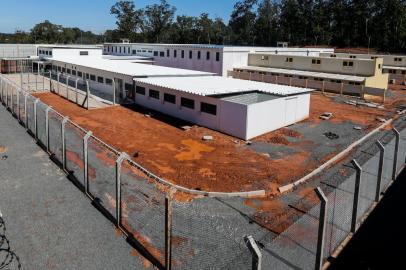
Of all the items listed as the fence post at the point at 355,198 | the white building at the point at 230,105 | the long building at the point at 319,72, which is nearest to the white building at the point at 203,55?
the long building at the point at 319,72

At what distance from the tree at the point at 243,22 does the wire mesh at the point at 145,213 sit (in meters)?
109

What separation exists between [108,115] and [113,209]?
19.0 metres

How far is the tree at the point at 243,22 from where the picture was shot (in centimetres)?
11981

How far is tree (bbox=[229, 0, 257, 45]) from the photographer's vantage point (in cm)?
11981

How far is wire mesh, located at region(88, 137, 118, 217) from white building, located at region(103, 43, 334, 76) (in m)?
34.0

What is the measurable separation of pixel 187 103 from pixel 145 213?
55.5 feet

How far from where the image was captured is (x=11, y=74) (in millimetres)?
57750

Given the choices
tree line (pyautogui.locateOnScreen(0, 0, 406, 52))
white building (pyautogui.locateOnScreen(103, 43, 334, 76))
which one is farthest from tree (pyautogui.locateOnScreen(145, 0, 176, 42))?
white building (pyautogui.locateOnScreen(103, 43, 334, 76))

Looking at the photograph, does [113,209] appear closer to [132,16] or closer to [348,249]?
[348,249]

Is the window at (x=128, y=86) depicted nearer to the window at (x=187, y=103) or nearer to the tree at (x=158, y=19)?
the window at (x=187, y=103)

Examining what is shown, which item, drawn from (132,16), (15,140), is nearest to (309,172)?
(15,140)

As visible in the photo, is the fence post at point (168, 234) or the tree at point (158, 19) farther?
the tree at point (158, 19)

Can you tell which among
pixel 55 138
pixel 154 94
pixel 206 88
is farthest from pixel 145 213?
pixel 154 94

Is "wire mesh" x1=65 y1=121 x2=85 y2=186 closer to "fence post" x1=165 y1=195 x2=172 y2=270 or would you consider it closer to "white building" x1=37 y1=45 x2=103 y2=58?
"fence post" x1=165 y1=195 x2=172 y2=270
